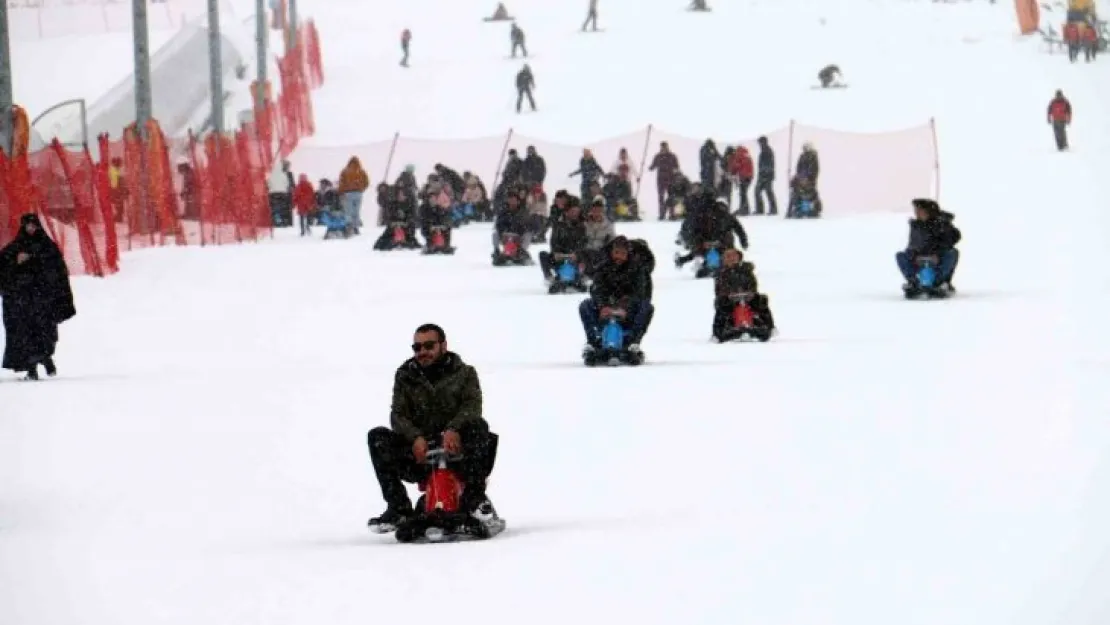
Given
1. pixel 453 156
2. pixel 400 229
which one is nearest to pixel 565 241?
pixel 400 229

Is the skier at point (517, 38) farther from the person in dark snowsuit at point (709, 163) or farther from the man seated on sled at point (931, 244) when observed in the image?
the man seated on sled at point (931, 244)

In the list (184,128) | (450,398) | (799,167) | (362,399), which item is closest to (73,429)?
(362,399)

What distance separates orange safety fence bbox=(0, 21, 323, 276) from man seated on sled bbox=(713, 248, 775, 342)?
36.0 feet

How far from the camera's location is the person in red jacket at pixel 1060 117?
169 ft

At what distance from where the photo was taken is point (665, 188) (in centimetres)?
4703

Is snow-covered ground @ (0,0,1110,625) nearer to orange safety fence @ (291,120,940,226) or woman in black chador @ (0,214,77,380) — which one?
woman in black chador @ (0,214,77,380)

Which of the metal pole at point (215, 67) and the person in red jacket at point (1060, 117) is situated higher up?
the metal pole at point (215, 67)

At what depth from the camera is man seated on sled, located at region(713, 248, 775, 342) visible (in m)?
22.8

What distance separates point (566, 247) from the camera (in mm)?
28688

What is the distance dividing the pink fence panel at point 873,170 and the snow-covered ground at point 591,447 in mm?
6177

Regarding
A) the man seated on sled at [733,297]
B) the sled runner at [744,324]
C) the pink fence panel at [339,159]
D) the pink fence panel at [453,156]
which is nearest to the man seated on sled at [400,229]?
the pink fence panel at [453,156]

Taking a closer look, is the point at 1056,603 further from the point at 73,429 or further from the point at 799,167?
the point at 799,167

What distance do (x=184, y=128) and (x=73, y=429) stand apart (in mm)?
42703

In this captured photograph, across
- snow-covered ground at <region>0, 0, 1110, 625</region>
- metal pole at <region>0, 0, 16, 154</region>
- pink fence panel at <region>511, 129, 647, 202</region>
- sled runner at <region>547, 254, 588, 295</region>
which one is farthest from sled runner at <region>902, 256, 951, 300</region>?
pink fence panel at <region>511, 129, 647, 202</region>
